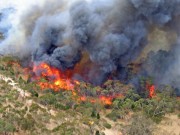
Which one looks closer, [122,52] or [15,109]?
[15,109]

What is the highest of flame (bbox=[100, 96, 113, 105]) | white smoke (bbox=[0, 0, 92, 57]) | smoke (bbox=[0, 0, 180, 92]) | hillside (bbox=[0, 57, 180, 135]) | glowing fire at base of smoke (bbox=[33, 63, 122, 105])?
white smoke (bbox=[0, 0, 92, 57])

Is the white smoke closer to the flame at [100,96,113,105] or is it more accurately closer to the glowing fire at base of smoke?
the glowing fire at base of smoke

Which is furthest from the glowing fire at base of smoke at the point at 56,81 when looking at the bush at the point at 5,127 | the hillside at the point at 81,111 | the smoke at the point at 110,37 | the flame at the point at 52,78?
the bush at the point at 5,127

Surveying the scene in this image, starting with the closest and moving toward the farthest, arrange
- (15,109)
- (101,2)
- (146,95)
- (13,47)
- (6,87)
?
(15,109)
(6,87)
(146,95)
(101,2)
(13,47)

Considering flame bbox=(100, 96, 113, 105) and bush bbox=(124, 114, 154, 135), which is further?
flame bbox=(100, 96, 113, 105)

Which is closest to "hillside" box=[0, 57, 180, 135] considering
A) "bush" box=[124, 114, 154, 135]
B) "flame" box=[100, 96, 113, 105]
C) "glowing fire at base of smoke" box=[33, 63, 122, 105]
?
"bush" box=[124, 114, 154, 135]

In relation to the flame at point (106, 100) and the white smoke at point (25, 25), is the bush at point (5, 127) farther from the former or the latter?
the white smoke at point (25, 25)

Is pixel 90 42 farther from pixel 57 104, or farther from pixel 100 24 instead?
pixel 57 104

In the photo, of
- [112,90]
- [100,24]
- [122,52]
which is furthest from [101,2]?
[112,90]
